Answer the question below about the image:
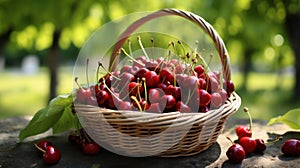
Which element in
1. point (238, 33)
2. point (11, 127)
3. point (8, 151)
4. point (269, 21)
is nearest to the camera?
point (8, 151)

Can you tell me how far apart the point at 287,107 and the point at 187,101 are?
5154 millimetres

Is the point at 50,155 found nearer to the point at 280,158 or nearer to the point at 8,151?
the point at 8,151

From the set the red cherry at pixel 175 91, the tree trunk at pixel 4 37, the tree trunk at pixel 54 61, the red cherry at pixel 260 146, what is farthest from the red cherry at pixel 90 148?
the tree trunk at pixel 4 37

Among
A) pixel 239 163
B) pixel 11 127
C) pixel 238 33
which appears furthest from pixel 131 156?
pixel 238 33

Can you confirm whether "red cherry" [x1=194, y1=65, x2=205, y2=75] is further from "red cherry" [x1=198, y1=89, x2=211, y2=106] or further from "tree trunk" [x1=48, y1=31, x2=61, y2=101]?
"tree trunk" [x1=48, y1=31, x2=61, y2=101]

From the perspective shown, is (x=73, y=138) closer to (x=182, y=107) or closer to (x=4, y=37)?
(x=182, y=107)

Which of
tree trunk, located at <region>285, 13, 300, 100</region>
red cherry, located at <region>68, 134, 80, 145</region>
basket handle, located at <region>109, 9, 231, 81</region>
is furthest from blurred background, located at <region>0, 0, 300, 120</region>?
red cherry, located at <region>68, 134, 80, 145</region>

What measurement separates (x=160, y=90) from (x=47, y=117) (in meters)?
0.49

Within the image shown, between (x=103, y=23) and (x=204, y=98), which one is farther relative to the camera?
(x=103, y=23)

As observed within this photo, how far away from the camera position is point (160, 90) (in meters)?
1.28

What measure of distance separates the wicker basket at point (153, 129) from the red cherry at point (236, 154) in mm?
92

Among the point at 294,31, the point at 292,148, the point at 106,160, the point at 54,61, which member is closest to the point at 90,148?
the point at 106,160

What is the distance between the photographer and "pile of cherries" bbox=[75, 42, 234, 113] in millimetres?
1213

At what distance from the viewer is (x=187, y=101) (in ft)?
4.08
